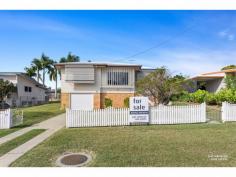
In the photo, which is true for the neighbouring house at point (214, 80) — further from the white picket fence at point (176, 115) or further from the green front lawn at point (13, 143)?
the green front lawn at point (13, 143)

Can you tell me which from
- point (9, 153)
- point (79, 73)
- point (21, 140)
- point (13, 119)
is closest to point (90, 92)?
point (79, 73)

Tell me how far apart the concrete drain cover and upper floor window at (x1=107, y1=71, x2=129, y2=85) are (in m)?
14.5

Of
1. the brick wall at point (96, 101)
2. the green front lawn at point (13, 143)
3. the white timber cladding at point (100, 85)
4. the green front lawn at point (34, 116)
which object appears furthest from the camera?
the white timber cladding at point (100, 85)

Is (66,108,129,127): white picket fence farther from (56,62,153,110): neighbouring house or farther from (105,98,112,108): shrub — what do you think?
(56,62,153,110): neighbouring house

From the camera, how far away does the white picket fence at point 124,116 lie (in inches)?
408

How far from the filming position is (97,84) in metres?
20.1

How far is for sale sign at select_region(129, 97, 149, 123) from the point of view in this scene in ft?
34.9

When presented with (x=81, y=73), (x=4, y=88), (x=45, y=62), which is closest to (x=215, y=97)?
(x=81, y=73)

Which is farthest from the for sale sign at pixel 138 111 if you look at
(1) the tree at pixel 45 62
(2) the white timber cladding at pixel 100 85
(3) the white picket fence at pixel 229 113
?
(1) the tree at pixel 45 62

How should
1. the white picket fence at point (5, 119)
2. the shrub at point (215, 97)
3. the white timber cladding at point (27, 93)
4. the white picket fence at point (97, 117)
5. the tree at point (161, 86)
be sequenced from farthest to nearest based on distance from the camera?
the white timber cladding at point (27, 93)
the shrub at point (215, 97)
the tree at point (161, 86)
the white picket fence at point (5, 119)
the white picket fence at point (97, 117)

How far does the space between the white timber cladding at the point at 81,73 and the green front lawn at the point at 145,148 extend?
11142 millimetres

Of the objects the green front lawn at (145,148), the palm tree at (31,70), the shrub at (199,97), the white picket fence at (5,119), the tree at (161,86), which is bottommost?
the green front lawn at (145,148)

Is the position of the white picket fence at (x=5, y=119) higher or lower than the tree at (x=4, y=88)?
lower
